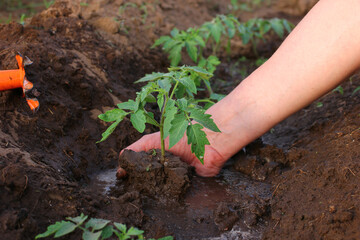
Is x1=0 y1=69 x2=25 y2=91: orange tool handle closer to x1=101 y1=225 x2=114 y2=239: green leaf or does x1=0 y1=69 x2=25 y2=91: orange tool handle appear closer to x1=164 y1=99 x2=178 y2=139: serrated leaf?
x1=164 y1=99 x2=178 y2=139: serrated leaf

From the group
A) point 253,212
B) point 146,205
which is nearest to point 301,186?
point 253,212

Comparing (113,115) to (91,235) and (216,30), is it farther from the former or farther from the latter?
(216,30)

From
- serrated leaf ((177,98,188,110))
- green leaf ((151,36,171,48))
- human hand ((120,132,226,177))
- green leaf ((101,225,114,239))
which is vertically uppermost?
serrated leaf ((177,98,188,110))

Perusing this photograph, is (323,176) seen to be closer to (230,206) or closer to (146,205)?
(230,206)

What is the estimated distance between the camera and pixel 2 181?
→ 5.94 feet

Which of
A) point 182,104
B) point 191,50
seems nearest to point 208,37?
point 191,50

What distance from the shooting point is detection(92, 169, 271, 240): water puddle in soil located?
6.63 ft

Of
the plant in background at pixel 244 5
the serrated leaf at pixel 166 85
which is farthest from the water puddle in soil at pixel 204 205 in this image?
the plant in background at pixel 244 5

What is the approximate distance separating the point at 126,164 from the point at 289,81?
945mm

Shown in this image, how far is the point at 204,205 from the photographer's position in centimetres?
223

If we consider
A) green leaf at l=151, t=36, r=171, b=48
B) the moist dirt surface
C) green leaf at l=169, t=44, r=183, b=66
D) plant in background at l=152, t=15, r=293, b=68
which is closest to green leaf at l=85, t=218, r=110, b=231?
the moist dirt surface

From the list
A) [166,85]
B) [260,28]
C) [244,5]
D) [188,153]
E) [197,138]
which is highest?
[166,85]

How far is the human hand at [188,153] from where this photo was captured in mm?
2434

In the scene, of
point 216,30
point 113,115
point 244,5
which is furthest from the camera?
point 244,5
